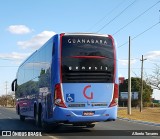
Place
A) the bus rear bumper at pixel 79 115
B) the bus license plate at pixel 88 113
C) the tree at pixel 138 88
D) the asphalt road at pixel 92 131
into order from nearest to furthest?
the asphalt road at pixel 92 131
the bus rear bumper at pixel 79 115
the bus license plate at pixel 88 113
the tree at pixel 138 88

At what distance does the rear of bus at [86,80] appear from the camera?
16750 mm

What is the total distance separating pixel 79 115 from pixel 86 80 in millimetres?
1503

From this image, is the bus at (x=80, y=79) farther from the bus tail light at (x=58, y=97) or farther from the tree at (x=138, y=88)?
the tree at (x=138, y=88)

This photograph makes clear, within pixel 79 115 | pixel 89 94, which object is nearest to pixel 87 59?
pixel 89 94

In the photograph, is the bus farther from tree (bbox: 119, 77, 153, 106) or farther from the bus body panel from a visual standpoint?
tree (bbox: 119, 77, 153, 106)

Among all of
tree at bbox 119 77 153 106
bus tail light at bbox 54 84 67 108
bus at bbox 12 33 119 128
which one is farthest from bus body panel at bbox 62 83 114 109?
tree at bbox 119 77 153 106

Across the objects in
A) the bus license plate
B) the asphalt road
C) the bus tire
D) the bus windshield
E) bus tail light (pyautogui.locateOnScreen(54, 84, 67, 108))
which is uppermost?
the bus windshield

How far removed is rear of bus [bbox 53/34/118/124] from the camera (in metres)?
16.8

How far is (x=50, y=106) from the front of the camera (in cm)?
1727

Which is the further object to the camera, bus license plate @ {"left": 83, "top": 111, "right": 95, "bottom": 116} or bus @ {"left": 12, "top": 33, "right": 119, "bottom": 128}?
bus license plate @ {"left": 83, "top": 111, "right": 95, "bottom": 116}

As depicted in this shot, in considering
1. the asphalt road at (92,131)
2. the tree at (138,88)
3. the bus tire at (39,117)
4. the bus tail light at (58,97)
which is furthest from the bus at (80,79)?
the tree at (138,88)

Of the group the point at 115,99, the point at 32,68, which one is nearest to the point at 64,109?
the point at 115,99

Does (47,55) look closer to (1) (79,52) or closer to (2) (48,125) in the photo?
(1) (79,52)

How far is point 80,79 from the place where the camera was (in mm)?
17062
